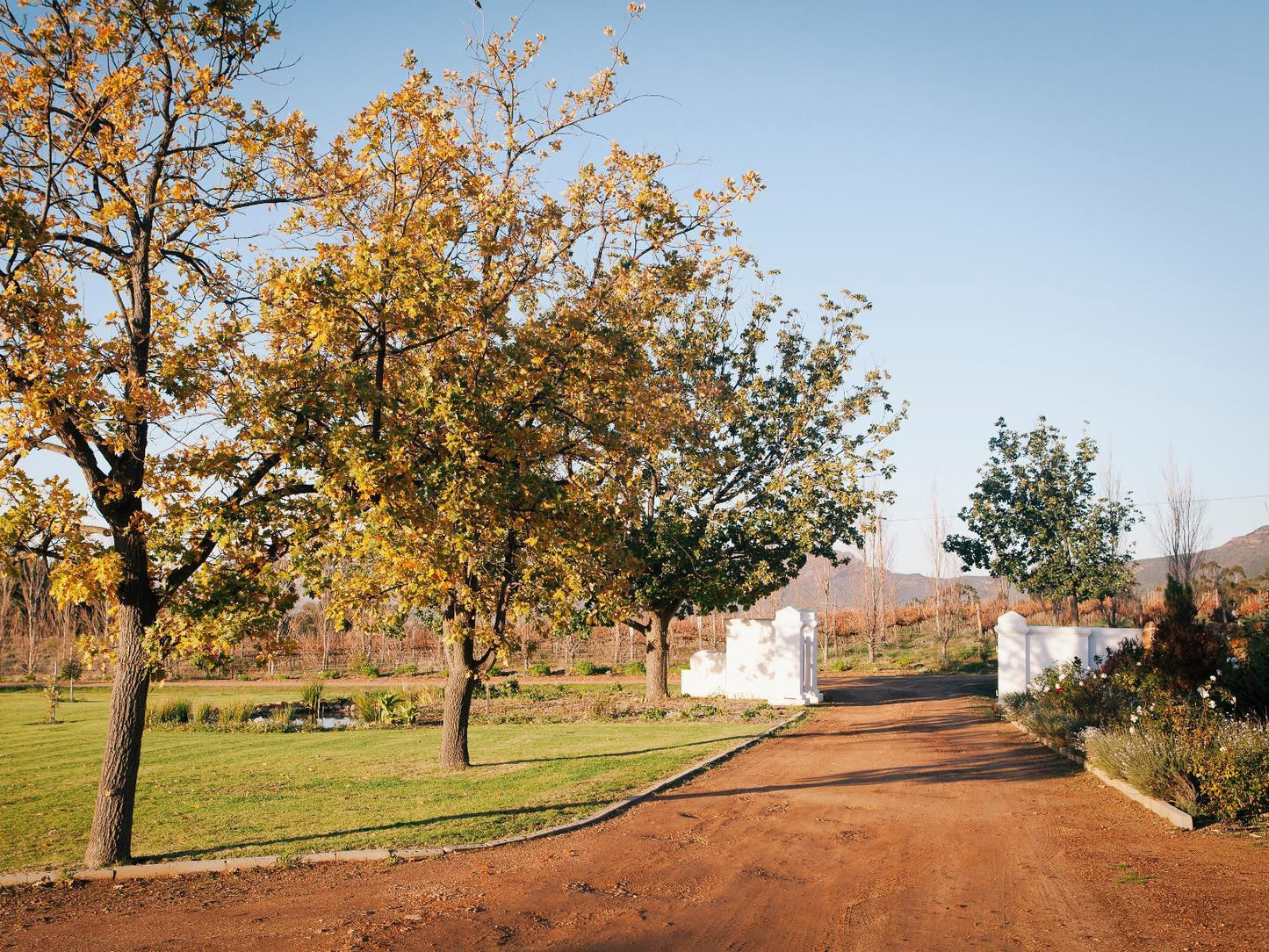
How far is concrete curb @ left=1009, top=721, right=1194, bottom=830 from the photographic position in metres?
9.48

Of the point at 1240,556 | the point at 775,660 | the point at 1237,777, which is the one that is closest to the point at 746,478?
the point at 775,660

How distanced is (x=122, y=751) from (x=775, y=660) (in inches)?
813

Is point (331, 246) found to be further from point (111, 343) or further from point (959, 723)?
point (959, 723)

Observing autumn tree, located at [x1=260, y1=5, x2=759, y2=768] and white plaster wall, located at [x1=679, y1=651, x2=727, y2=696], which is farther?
white plaster wall, located at [x1=679, y1=651, x2=727, y2=696]

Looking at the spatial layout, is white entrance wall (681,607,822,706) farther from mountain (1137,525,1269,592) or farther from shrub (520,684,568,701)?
mountain (1137,525,1269,592)

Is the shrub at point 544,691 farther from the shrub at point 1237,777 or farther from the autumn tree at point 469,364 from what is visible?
the shrub at point 1237,777

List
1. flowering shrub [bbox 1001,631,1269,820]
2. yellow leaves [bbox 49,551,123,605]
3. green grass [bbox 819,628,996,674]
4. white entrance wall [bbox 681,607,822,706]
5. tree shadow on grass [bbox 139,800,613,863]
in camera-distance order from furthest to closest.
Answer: green grass [bbox 819,628,996,674]
white entrance wall [bbox 681,607,822,706]
flowering shrub [bbox 1001,631,1269,820]
tree shadow on grass [bbox 139,800,613,863]
yellow leaves [bbox 49,551,123,605]

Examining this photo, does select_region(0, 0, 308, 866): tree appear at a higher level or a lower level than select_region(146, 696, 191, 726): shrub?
higher

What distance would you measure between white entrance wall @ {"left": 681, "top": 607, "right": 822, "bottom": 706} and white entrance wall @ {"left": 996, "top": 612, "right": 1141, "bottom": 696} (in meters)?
5.27

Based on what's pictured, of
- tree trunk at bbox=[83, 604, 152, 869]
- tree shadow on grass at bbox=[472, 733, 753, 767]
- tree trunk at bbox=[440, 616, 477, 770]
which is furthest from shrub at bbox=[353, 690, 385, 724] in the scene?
tree trunk at bbox=[83, 604, 152, 869]

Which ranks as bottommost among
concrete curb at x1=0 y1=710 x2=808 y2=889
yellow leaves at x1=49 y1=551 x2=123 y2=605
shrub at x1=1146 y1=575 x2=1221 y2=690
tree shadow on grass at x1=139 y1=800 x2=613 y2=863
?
tree shadow on grass at x1=139 y1=800 x2=613 y2=863

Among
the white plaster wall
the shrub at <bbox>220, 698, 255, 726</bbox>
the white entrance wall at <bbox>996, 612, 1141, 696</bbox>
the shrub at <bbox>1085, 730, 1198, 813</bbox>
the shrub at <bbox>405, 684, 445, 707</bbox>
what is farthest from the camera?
the white plaster wall

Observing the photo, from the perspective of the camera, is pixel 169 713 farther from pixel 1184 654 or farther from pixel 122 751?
pixel 1184 654

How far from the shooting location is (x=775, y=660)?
27.1 m
